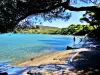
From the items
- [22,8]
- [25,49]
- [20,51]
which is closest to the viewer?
[22,8]

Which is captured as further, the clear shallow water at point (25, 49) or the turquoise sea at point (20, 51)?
the clear shallow water at point (25, 49)

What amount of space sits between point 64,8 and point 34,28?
6.14 feet

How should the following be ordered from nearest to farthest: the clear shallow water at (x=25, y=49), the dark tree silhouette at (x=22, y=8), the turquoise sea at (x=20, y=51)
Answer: the dark tree silhouette at (x=22, y=8), the turquoise sea at (x=20, y=51), the clear shallow water at (x=25, y=49)

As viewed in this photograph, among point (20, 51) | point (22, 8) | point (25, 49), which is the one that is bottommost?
point (25, 49)

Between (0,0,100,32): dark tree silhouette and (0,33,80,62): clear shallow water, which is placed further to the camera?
(0,33,80,62): clear shallow water

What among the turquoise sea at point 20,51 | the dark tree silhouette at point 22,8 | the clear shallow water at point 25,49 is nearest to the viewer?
the dark tree silhouette at point 22,8

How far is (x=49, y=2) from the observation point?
476 inches

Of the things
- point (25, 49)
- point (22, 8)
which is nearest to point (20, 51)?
point (25, 49)

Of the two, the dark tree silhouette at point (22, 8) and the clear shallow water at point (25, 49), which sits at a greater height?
the dark tree silhouette at point (22, 8)

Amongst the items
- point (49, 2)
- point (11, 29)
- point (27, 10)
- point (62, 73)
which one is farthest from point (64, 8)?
point (62, 73)

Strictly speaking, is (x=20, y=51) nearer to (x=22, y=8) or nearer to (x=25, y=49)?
(x=25, y=49)

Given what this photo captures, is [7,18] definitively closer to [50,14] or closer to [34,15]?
[34,15]

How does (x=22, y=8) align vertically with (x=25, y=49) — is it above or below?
above

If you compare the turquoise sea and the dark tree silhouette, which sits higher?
the dark tree silhouette
